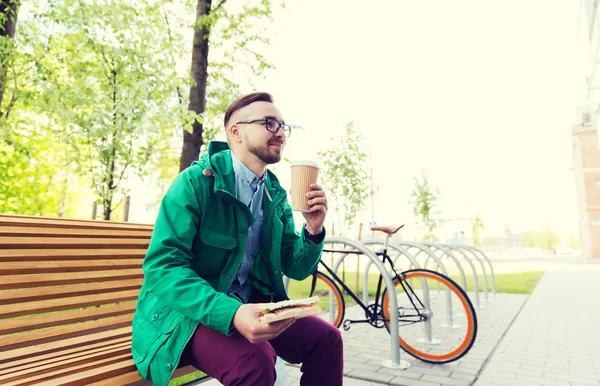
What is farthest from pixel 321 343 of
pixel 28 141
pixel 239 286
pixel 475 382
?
pixel 28 141

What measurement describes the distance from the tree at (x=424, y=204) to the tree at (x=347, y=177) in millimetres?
7616

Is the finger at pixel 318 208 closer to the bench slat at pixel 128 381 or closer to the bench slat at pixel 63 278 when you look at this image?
the bench slat at pixel 128 381

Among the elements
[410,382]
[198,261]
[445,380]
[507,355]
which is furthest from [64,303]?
[507,355]

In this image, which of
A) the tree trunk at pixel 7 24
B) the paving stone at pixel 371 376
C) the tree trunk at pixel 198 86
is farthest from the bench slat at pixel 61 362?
the tree trunk at pixel 7 24

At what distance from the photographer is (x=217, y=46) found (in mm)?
8492

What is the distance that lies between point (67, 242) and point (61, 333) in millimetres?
519

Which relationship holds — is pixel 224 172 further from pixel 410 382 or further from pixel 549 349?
pixel 549 349

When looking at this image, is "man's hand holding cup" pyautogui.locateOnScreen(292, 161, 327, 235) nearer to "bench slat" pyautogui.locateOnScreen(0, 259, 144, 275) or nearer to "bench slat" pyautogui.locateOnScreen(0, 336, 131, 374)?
"bench slat" pyautogui.locateOnScreen(0, 336, 131, 374)

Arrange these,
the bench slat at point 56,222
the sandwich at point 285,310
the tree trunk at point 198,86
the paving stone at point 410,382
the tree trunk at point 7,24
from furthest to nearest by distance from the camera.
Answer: the tree trunk at point 198,86, the tree trunk at point 7,24, the paving stone at point 410,382, the bench slat at point 56,222, the sandwich at point 285,310

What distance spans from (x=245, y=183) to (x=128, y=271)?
1.21m

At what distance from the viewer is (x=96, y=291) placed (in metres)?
2.39

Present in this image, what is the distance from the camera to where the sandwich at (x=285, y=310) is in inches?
52.2

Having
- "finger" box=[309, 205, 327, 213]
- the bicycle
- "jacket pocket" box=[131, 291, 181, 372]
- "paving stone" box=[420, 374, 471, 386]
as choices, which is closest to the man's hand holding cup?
"finger" box=[309, 205, 327, 213]

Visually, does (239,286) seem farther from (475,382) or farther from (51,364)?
(475,382)
